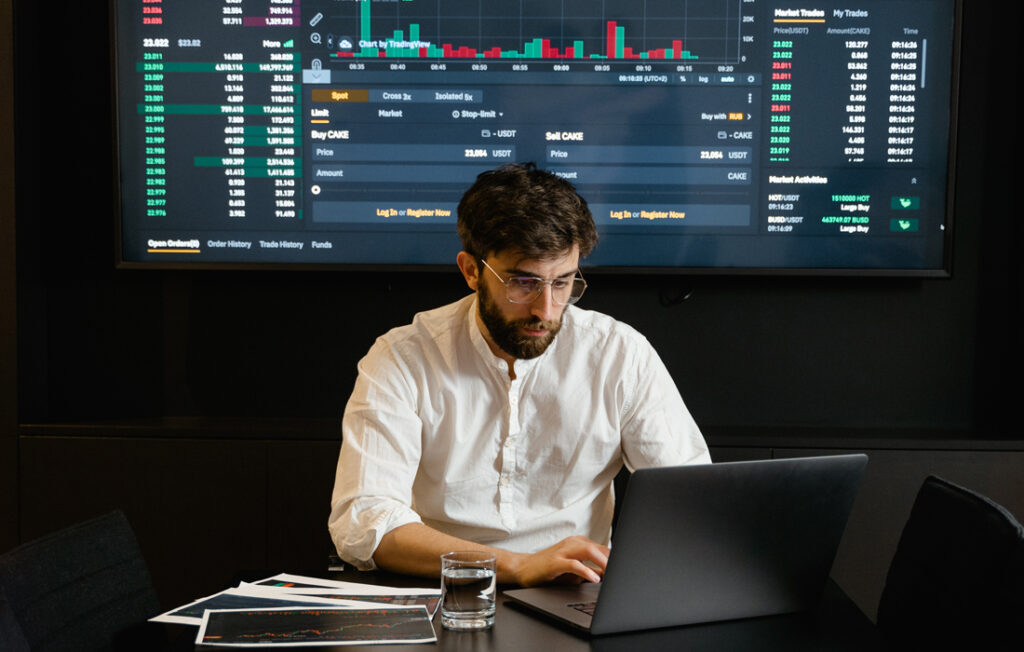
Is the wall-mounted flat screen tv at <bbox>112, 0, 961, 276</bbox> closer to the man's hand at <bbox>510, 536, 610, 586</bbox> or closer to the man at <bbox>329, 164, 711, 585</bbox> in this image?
the man at <bbox>329, 164, 711, 585</bbox>

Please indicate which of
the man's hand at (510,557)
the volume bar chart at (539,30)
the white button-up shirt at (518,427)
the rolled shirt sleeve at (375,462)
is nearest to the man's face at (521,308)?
the white button-up shirt at (518,427)

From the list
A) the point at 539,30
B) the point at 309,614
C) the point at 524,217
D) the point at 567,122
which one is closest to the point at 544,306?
the point at 524,217

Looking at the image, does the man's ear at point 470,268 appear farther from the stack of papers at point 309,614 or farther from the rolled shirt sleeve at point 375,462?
the stack of papers at point 309,614

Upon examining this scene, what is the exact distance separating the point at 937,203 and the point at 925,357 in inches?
17.9

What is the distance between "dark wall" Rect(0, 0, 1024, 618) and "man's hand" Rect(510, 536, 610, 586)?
1266 mm

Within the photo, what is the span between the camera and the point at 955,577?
1.27 metres

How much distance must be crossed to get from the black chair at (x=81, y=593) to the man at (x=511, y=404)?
15.4 inches

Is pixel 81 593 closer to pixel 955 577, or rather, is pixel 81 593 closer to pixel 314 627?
pixel 314 627

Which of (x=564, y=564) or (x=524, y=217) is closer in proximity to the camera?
(x=564, y=564)

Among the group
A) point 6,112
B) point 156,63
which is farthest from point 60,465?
point 156,63

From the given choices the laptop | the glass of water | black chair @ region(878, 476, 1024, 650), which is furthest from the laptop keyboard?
black chair @ region(878, 476, 1024, 650)

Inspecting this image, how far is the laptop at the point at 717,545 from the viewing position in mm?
1158

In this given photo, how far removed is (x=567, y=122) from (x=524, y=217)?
1.04 metres

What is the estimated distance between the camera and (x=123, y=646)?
1.35 m
